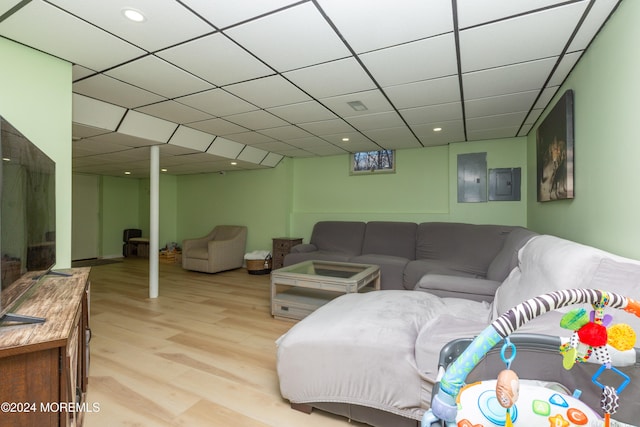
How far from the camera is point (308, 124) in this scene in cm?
378

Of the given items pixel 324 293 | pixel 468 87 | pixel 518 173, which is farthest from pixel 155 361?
pixel 518 173

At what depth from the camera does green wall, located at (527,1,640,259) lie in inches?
58.0

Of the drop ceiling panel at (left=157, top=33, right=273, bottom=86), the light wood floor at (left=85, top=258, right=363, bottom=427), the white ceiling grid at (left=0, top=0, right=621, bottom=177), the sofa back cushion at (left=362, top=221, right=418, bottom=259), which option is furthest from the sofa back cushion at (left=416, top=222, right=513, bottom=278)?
the drop ceiling panel at (left=157, top=33, right=273, bottom=86)

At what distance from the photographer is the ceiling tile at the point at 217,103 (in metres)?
2.87

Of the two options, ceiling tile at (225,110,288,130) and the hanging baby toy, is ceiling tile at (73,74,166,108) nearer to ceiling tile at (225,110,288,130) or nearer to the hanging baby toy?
ceiling tile at (225,110,288,130)

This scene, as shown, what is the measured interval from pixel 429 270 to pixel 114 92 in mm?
3953

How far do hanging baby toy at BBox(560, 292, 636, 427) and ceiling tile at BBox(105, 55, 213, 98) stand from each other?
108 inches

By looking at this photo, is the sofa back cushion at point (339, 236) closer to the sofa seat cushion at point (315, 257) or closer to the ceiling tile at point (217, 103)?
the sofa seat cushion at point (315, 257)

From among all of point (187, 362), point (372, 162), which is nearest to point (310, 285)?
point (187, 362)

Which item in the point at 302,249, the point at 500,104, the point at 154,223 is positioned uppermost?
the point at 500,104

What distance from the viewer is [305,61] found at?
2217 mm

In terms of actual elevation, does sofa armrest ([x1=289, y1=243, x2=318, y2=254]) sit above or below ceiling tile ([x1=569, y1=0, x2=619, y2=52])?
below

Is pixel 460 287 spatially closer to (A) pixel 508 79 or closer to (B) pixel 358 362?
(B) pixel 358 362

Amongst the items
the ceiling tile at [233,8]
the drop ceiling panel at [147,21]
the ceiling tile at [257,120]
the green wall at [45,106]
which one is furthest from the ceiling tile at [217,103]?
the ceiling tile at [233,8]
